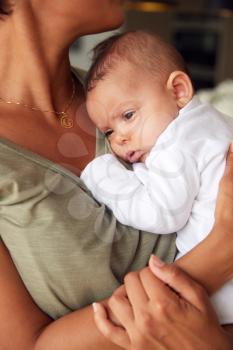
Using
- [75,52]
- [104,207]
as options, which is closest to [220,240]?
[104,207]

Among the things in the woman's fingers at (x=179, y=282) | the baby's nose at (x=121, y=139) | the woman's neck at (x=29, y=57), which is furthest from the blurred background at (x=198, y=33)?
the woman's fingers at (x=179, y=282)

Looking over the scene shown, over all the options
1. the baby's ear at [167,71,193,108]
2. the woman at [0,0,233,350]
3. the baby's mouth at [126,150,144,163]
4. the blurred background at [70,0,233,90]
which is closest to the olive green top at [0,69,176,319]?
the woman at [0,0,233,350]

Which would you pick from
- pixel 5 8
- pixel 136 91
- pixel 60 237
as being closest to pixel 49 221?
pixel 60 237

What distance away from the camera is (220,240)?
0.81 meters

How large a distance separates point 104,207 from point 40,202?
11 centimetres

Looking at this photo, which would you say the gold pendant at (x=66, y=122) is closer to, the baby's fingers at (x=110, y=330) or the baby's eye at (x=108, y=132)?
the baby's eye at (x=108, y=132)

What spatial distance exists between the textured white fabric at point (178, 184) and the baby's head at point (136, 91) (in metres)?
0.04

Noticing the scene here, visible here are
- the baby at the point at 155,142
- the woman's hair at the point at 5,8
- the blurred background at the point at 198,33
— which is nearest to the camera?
the baby at the point at 155,142

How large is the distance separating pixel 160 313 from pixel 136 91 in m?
0.37

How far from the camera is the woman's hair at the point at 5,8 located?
959 millimetres

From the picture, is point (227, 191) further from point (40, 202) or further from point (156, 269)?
point (40, 202)

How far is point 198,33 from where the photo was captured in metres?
5.31

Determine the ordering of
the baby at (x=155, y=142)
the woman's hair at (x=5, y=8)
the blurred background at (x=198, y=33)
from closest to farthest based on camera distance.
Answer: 1. the baby at (x=155, y=142)
2. the woman's hair at (x=5, y=8)
3. the blurred background at (x=198, y=33)

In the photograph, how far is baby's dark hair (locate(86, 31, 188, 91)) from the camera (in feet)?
3.08
